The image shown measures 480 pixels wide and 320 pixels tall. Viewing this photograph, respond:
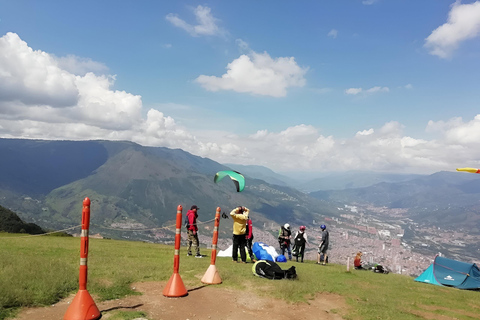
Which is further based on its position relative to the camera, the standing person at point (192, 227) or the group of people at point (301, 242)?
the group of people at point (301, 242)

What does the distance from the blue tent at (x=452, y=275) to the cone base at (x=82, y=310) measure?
2030 centimetres

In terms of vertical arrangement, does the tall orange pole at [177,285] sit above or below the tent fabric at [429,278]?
above

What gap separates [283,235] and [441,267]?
1080 cm

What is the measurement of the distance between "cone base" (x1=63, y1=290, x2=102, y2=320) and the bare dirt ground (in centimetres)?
36

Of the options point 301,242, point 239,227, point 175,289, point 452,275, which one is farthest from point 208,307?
point 452,275

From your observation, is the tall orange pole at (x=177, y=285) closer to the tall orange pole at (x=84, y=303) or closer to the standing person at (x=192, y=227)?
the tall orange pole at (x=84, y=303)

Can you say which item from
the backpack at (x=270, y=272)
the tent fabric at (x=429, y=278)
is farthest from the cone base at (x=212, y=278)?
the tent fabric at (x=429, y=278)

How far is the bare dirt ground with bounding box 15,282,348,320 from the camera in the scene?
27.0 ft

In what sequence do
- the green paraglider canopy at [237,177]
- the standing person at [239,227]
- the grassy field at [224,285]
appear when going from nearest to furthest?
1. the grassy field at [224,285]
2. the green paraglider canopy at [237,177]
3. the standing person at [239,227]

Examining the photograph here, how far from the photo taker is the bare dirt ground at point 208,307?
823 centimetres

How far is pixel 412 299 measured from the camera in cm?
1329

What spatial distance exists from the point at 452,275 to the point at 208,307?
18.5 meters

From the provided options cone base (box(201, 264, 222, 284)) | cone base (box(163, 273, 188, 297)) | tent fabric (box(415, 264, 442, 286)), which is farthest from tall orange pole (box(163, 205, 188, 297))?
tent fabric (box(415, 264, 442, 286))

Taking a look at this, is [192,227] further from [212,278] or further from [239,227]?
[212,278]
